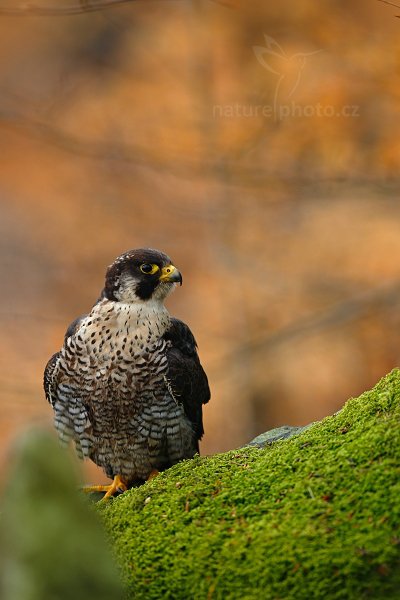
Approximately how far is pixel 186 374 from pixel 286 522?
1427mm

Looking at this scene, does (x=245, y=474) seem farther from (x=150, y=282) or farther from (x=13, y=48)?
(x=13, y=48)

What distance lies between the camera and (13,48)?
8.94m

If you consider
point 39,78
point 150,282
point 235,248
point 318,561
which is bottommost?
point 318,561

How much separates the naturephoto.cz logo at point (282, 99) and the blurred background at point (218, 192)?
0.07 feet

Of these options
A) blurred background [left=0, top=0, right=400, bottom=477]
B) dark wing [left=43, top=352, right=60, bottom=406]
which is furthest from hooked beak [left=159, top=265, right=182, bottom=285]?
blurred background [left=0, top=0, right=400, bottom=477]

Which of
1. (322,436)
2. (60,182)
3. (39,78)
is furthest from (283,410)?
(322,436)

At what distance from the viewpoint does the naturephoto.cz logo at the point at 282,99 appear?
6.72 metres

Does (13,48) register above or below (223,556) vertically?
above

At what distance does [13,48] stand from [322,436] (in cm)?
720

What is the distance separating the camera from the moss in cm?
210

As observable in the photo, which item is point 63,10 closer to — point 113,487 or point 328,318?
point 113,487

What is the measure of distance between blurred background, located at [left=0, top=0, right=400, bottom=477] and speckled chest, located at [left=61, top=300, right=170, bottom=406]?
2.91m

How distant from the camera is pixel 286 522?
2.28 m

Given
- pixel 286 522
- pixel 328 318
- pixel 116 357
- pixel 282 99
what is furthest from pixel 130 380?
pixel 282 99
